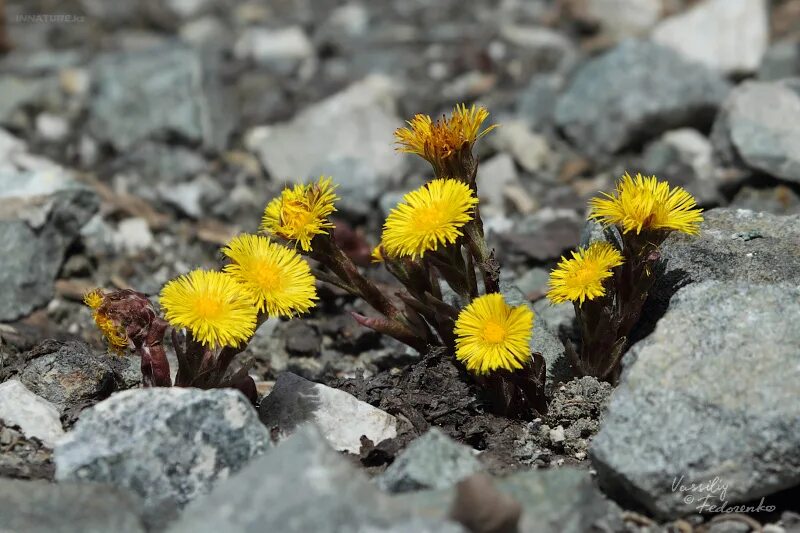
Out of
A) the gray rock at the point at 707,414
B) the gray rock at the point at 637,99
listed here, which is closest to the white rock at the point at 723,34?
the gray rock at the point at 637,99

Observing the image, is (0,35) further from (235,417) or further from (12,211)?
(235,417)

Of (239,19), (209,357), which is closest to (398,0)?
(239,19)

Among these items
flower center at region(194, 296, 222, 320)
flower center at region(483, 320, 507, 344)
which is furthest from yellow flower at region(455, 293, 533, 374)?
flower center at region(194, 296, 222, 320)

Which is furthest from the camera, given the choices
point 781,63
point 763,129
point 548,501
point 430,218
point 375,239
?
point 781,63

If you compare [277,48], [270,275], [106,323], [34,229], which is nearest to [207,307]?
[270,275]

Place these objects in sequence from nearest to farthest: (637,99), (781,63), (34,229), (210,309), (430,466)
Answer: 1. (430,466)
2. (210,309)
3. (34,229)
4. (637,99)
5. (781,63)

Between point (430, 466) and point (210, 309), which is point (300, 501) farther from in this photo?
point (210, 309)

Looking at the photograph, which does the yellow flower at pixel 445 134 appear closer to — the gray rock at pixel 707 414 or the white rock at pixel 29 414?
the gray rock at pixel 707 414
